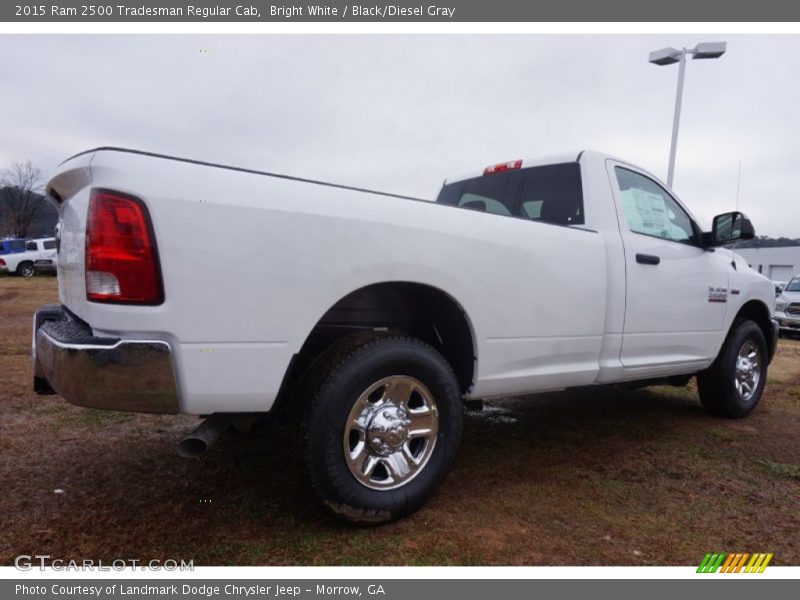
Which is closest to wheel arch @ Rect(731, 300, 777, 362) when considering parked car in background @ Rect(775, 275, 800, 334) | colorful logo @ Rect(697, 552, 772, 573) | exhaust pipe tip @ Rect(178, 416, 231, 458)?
colorful logo @ Rect(697, 552, 772, 573)

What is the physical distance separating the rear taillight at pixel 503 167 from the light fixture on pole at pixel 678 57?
10.9m

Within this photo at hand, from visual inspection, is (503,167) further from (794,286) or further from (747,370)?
(794,286)

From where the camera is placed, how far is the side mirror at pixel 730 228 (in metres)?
4.22

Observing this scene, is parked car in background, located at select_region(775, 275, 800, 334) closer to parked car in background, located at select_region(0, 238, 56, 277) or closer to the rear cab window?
the rear cab window

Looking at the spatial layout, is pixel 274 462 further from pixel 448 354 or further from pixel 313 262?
pixel 313 262

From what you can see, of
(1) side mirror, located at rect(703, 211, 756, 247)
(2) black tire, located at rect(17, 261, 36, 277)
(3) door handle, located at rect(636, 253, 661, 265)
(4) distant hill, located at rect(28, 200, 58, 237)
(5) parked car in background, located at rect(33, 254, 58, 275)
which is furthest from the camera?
(4) distant hill, located at rect(28, 200, 58, 237)

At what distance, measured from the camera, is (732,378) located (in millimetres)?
4602

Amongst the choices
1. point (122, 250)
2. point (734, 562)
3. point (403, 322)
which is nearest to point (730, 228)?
point (734, 562)

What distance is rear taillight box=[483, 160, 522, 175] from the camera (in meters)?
4.05

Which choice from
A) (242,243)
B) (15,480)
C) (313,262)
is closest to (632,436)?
(313,262)

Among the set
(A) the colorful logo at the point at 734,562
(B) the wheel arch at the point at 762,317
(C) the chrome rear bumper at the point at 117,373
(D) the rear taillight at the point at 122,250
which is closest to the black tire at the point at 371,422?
(C) the chrome rear bumper at the point at 117,373

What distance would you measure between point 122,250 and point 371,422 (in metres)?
1.23

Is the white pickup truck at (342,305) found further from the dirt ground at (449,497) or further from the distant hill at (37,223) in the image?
the distant hill at (37,223)

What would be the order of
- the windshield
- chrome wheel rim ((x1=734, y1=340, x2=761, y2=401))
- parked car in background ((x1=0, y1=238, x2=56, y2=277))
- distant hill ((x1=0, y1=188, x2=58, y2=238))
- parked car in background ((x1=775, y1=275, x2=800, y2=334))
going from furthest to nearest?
1. distant hill ((x1=0, y1=188, x2=58, y2=238))
2. parked car in background ((x1=0, y1=238, x2=56, y2=277))
3. the windshield
4. parked car in background ((x1=775, y1=275, x2=800, y2=334))
5. chrome wheel rim ((x1=734, y1=340, x2=761, y2=401))
